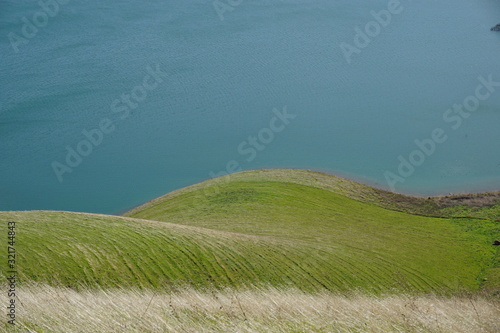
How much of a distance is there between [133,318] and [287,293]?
448 centimetres

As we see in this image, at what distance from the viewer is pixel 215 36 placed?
1735 inches

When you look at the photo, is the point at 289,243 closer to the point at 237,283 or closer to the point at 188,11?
the point at 237,283

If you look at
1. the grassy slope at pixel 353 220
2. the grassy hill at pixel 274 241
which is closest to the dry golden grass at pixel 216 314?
the grassy hill at pixel 274 241

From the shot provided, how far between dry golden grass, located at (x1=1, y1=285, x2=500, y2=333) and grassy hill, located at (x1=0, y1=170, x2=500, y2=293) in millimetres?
1633

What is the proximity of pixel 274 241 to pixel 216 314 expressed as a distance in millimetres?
7090

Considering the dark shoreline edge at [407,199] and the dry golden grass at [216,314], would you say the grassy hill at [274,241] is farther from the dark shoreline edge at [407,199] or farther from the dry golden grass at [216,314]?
the dry golden grass at [216,314]

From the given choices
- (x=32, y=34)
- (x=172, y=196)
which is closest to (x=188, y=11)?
(x=32, y=34)

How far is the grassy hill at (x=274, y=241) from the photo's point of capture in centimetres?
1198

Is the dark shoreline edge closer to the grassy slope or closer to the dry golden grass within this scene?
the grassy slope

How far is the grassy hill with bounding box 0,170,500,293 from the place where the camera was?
12.0 metres

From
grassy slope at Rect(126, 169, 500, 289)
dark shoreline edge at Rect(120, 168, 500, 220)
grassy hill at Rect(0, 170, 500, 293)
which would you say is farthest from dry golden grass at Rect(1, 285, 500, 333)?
dark shoreline edge at Rect(120, 168, 500, 220)

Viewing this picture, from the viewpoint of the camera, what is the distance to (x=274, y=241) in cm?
1531

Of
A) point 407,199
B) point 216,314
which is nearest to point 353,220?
point 407,199

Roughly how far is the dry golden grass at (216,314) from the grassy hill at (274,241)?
1.63m
